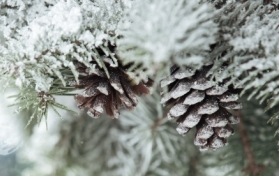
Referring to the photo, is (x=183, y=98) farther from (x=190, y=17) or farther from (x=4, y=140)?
(x=4, y=140)

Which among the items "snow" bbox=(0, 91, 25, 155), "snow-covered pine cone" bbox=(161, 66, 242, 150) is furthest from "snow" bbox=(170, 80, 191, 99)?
"snow" bbox=(0, 91, 25, 155)

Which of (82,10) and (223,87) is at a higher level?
(82,10)

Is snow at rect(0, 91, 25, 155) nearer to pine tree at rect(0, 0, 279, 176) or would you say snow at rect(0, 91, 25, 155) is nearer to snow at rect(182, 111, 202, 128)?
pine tree at rect(0, 0, 279, 176)

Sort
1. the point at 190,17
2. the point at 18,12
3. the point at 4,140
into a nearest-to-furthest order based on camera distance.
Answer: the point at 190,17 < the point at 18,12 < the point at 4,140

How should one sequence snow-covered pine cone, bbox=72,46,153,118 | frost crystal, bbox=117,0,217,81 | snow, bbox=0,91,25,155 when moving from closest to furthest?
1. frost crystal, bbox=117,0,217,81
2. snow-covered pine cone, bbox=72,46,153,118
3. snow, bbox=0,91,25,155

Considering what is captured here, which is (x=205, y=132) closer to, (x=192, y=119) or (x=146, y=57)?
(x=192, y=119)

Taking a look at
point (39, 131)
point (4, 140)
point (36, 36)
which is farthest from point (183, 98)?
point (39, 131)
